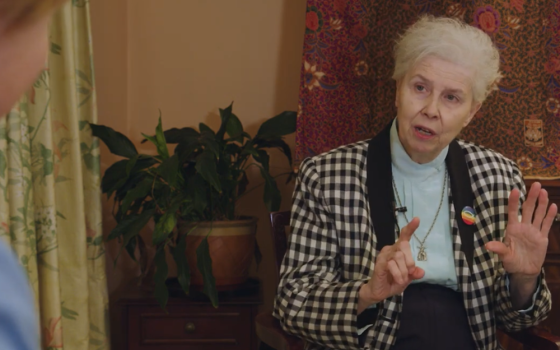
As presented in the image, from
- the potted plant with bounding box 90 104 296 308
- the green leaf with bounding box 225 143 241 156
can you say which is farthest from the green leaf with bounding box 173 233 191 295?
the green leaf with bounding box 225 143 241 156

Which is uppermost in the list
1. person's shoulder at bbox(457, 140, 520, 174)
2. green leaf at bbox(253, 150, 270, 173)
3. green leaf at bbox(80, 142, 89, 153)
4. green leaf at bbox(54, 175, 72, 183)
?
person's shoulder at bbox(457, 140, 520, 174)

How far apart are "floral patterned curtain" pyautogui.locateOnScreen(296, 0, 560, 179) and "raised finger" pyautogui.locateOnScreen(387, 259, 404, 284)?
3.59 ft

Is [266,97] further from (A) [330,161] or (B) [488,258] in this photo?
(B) [488,258]

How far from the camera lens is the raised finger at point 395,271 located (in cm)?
153

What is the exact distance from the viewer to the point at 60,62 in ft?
6.52

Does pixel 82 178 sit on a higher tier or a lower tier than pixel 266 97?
lower

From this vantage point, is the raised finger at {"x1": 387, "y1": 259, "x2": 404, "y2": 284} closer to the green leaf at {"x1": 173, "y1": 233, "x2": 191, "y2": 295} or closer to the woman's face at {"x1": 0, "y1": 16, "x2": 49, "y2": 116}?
the green leaf at {"x1": 173, "y1": 233, "x2": 191, "y2": 295}

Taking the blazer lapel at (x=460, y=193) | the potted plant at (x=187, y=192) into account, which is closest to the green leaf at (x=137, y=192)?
the potted plant at (x=187, y=192)

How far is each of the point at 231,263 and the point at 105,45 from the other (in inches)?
40.2

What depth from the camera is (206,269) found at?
2.26m

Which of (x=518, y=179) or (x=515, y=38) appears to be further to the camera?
(x=515, y=38)

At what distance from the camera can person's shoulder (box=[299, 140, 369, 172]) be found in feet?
6.37

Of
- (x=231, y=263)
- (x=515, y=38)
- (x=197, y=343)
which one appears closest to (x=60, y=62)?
(x=231, y=263)

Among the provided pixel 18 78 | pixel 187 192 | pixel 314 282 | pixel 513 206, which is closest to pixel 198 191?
pixel 187 192
